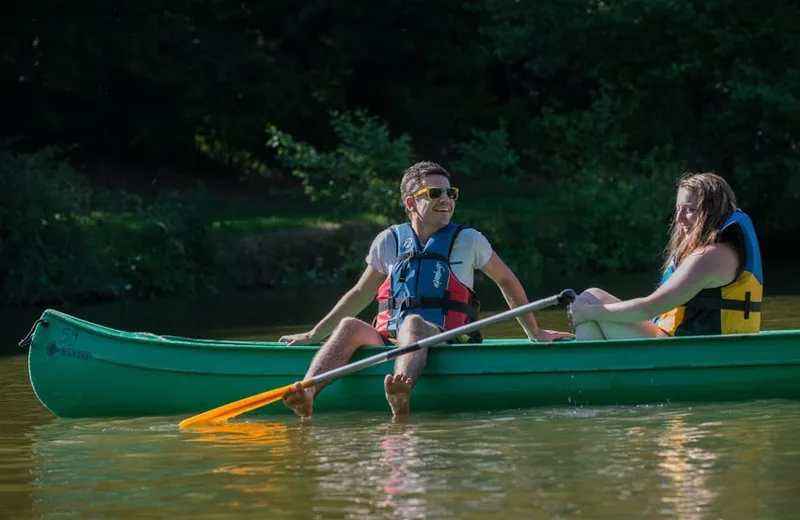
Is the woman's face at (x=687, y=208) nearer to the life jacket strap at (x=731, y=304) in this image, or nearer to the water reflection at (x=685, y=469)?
the life jacket strap at (x=731, y=304)

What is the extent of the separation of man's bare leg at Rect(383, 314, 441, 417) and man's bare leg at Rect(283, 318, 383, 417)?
0.22m

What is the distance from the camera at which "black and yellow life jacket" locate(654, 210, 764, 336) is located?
8.60 m

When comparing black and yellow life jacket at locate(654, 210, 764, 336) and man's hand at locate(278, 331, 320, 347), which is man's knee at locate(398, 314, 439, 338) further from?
black and yellow life jacket at locate(654, 210, 764, 336)

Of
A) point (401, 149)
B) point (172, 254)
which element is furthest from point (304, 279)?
point (401, 149)

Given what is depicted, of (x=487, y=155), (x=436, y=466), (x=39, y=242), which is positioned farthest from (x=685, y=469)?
(x=487, y=155)

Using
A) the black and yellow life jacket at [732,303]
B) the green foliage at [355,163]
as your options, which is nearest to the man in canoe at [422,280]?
the black and yellow life jacket at [732,303]

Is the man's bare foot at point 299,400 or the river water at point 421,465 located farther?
the man's bare foot at point 299,400

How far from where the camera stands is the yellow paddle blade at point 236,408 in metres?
8.80

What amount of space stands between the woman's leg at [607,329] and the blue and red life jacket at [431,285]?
1.86 ft

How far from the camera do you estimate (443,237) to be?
9.03 meters

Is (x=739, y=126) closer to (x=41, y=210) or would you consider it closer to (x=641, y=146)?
(x=641, y=146)

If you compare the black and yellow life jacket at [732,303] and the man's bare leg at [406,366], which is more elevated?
the black and yellow life jacket at [732,303]

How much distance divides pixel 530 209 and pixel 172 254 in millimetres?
5382

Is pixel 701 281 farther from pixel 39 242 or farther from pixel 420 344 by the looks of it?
pixel 39 242
